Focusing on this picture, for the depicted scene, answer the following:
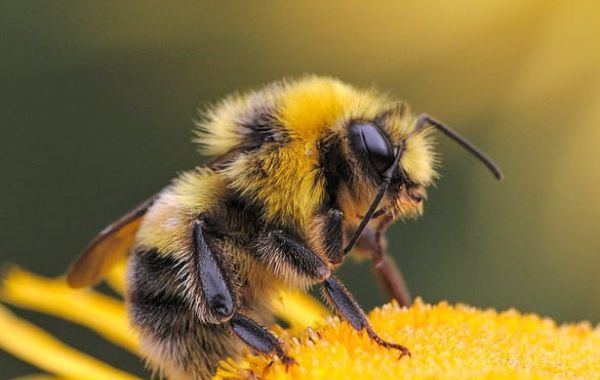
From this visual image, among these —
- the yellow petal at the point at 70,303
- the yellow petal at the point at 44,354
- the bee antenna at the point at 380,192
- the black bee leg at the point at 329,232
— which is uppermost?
the bee antenna at the point at 380,192

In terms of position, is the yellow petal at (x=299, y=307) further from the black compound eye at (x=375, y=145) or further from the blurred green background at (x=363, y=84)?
the blurred green background at (x=363, y=84)

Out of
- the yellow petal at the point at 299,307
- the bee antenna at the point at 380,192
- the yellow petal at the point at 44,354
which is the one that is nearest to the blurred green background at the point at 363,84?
the yellow petal at the point at 299,307

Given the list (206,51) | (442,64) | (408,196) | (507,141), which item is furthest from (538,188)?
(408,196)

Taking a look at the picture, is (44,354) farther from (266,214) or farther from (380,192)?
(380,192)

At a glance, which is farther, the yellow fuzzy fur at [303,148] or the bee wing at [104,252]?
the bee wing at [104,252]

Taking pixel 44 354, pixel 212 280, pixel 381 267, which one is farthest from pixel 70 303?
pixel 212 280

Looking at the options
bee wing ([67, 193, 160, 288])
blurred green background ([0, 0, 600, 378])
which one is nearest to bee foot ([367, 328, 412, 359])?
bee wing ([67, 193, 160, 288])

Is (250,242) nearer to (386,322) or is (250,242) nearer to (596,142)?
(386,322)

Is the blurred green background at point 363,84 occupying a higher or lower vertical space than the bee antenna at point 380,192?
lower

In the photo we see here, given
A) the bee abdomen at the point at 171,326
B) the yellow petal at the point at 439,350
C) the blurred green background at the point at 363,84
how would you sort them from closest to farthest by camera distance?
the yellow petal at the point at 439,350, the bee abdomen at the point at 171,326, the blurred green background at the point at 363,84
